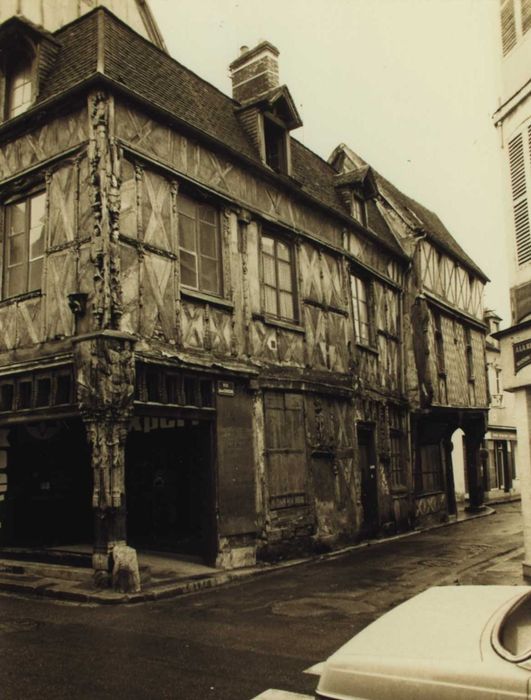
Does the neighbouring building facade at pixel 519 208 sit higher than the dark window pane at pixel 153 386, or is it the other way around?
the neighbouring building facade at pixel 519 208

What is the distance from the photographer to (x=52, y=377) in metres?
9.04

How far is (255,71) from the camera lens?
13664 mm

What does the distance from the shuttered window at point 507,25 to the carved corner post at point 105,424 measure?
268 inches

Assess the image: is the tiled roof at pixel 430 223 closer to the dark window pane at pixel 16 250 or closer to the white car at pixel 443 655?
Answer: the dark window pane at pixel 16 250

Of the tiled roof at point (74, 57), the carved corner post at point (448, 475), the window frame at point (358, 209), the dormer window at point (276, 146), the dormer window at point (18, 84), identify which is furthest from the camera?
the carved corner post at point (448, 475)

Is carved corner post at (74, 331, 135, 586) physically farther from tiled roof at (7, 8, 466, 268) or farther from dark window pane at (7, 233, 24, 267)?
tiled roof at (7, 8, 466, 268)

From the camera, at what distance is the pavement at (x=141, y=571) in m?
7.91

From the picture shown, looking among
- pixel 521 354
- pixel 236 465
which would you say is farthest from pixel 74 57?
pixel 521 354

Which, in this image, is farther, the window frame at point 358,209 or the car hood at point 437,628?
the window frame at point 358,209

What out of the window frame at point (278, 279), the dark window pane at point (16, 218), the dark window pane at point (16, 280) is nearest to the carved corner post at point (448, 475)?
the window frame at point (278, 279)

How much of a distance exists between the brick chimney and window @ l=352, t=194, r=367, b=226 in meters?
3.12

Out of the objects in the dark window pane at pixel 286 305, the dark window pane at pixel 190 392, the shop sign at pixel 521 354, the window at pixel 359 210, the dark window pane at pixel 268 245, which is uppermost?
the window at pixel 359 210

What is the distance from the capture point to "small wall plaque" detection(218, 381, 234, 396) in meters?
10.1

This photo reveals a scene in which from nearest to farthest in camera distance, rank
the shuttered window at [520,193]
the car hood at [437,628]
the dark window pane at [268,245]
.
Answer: the car hood at [437,628], the shuttered window at [520,193], the dark window pane at [268,245]
